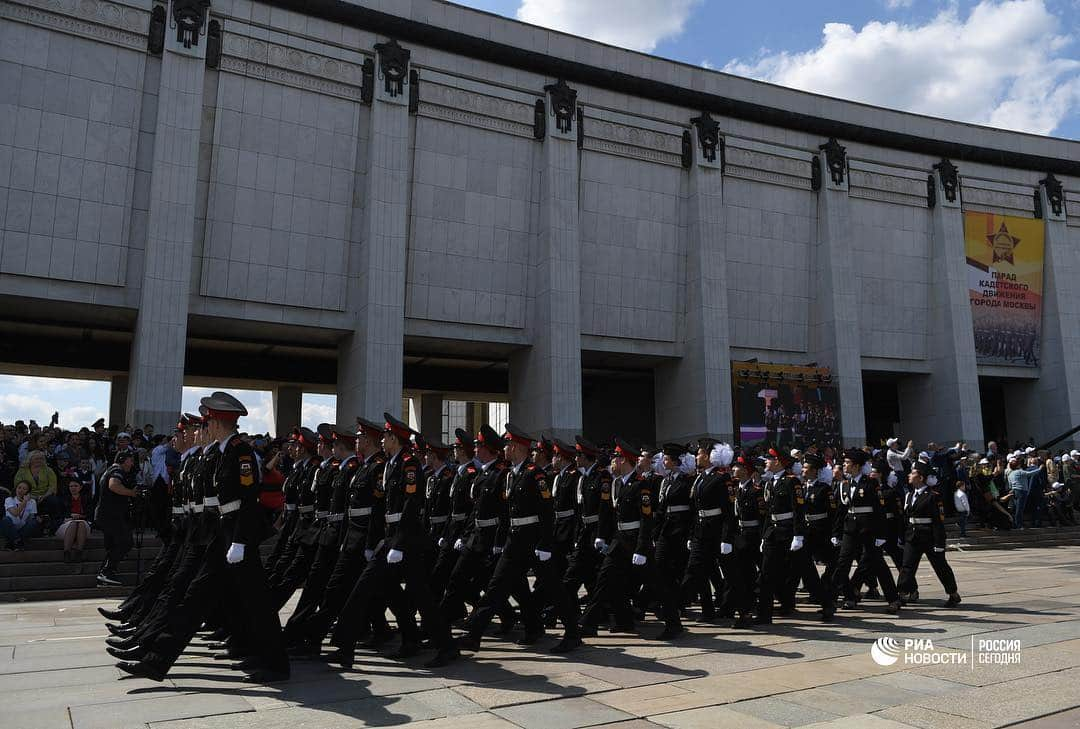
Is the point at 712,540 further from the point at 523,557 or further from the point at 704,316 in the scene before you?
the point at 704,316

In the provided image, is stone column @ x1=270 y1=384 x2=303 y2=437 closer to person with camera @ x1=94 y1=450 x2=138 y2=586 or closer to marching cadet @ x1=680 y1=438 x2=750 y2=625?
person with camera @ x1=94 y1=450 x2=138 y2=586

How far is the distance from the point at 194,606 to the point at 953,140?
39646 mm

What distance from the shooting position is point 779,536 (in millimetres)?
10156

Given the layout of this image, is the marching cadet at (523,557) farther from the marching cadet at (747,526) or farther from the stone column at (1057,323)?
the stone column at (1057,323)

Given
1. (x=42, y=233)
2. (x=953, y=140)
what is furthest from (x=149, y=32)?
(x=953, y=140)

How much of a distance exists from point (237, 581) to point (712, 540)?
5589 mm

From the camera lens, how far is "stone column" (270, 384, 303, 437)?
3544cm

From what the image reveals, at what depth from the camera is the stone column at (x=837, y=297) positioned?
33.0 m

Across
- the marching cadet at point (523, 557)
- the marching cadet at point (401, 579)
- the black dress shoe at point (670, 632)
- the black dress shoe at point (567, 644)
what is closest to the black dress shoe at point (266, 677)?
the marching cadet at point (401, 579)

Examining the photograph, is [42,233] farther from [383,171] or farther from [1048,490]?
[1048,490]

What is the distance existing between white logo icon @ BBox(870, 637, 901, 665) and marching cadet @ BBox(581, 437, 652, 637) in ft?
7.95

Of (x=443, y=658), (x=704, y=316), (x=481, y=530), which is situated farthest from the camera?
(x=704, y=316)

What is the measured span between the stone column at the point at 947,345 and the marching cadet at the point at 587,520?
30.2 m

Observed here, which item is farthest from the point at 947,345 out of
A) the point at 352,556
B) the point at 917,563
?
the point at 352,556
